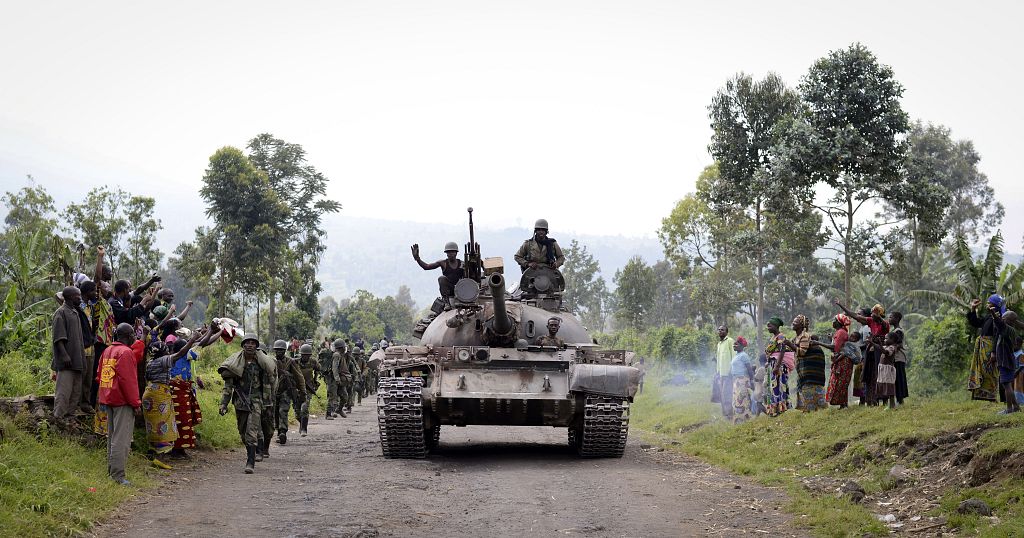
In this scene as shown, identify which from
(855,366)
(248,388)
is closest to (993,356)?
(855,366)

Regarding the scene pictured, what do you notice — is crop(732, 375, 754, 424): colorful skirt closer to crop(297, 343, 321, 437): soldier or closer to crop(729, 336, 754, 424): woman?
crop(729, 336, 754, 424): woman

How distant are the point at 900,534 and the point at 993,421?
10.0 feet

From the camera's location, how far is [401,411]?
12828mm

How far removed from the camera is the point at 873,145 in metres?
22.3

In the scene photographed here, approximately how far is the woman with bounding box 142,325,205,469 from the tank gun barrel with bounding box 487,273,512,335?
3.70m

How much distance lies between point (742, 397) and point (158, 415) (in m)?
9.85

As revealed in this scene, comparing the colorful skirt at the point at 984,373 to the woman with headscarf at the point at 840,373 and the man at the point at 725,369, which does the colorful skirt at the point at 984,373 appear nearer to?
the woman with headscarf at the point at 840,373

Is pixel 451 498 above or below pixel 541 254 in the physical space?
below

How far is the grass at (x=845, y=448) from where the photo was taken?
830 centimetres

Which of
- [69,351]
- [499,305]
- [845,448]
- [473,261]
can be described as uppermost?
[473,261]

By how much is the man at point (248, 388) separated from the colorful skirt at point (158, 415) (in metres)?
0.62

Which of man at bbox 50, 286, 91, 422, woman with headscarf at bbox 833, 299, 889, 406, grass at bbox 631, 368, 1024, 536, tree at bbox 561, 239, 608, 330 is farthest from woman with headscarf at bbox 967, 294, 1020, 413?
tree at bbox 561, 239, 608, 330

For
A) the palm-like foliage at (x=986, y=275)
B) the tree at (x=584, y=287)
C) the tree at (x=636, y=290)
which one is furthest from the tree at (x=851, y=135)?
the tree at (x=584, y=287)

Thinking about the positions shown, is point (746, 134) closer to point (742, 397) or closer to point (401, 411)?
point (742, 397)
